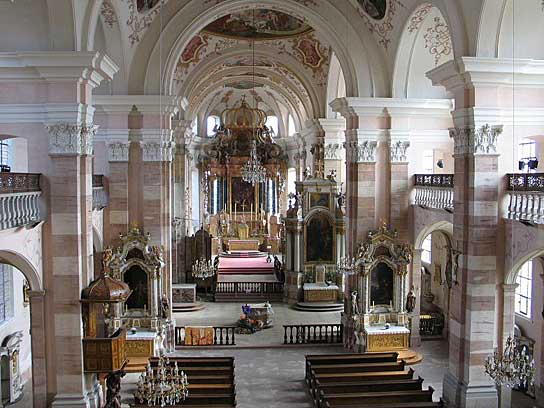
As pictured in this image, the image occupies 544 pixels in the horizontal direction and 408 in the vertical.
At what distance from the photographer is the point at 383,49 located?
17578 millimetres

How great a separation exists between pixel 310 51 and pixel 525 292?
41.6ft

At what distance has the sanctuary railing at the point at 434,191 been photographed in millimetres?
15141

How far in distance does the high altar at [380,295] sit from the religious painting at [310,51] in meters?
9.18

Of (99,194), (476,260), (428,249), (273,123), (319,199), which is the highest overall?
Result: (273,123)

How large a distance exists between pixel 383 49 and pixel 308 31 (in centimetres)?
600

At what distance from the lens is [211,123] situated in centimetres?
3978

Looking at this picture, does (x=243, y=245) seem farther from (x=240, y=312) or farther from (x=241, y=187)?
(x=240, y=312)

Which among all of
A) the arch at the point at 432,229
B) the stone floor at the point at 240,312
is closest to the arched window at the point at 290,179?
the stone floor at the point at 240,312

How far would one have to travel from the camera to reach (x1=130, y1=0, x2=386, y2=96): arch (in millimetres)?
17188

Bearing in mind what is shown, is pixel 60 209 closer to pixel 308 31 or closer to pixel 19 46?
pixel 19 46

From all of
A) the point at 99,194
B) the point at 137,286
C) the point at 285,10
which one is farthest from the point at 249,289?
the point at 285,10

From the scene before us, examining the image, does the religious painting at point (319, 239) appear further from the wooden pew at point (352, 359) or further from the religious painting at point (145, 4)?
the religious painting at point (145, 4)

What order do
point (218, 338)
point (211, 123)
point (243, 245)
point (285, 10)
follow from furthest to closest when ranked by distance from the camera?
point (211, 123), point (243, 245), point (218, 338), point (285, 10)

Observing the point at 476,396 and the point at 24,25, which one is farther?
the point at 476,396
